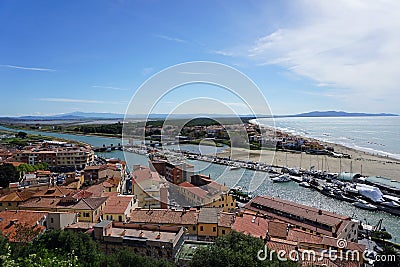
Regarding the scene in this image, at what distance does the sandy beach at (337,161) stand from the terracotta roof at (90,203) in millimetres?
9796

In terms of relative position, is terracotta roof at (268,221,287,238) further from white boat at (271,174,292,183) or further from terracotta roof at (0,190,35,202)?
white boat at (271,174,292,183)

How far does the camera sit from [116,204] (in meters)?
6.05

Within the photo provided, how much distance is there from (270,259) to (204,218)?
225 cm

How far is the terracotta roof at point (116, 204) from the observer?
5.79 m

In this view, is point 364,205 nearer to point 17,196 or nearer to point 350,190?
point 350,190

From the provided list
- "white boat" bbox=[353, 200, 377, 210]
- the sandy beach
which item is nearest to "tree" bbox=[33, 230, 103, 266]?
"white boat" bbox=[353, 200, 377, 210]

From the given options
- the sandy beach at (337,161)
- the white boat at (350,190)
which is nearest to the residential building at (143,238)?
the white boat at (350,190)

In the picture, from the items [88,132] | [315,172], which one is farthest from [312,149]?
[88,132]

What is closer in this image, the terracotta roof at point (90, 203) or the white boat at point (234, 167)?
the terracotta roof at point (90, 203)

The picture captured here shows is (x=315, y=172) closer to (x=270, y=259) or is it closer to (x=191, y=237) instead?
(x=191, y=237)

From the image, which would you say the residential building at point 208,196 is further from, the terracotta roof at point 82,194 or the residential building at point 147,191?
the terracotta roof at point 82,194

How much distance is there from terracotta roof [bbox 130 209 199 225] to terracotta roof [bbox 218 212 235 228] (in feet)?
1.46
